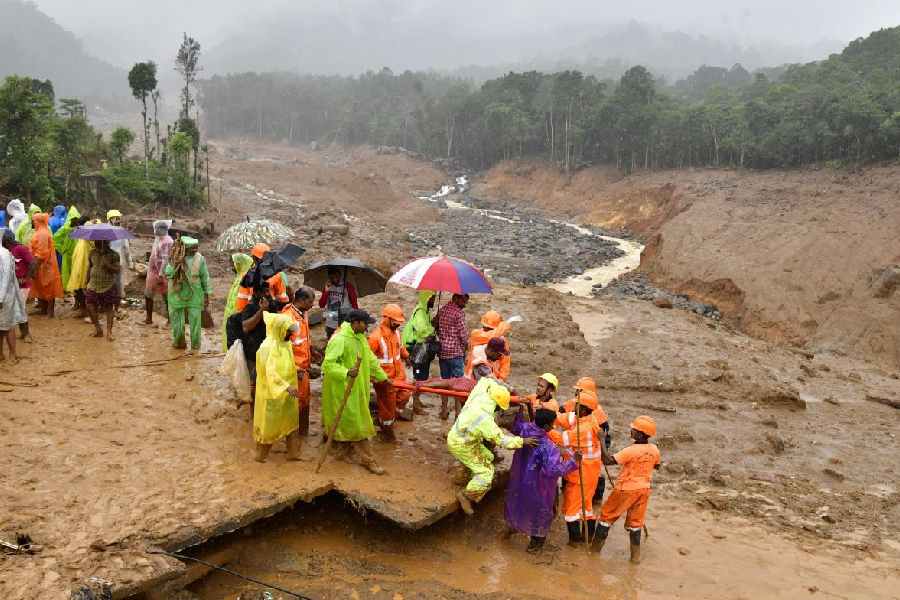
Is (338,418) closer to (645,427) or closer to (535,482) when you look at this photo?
Answer: (535,482)

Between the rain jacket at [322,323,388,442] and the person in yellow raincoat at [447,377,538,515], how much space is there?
84cm

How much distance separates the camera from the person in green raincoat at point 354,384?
18.3 ft

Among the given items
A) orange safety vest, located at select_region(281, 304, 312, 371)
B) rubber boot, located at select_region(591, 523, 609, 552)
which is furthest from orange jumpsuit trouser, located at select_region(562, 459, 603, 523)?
orange safety vest, located at select_region(281, 304, 312, 371)

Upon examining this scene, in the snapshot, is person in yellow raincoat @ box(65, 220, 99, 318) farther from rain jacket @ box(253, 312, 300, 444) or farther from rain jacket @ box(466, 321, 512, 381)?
rain jacket @ box(466, 321, 512, 381)

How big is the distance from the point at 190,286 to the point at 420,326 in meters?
→ 2.96

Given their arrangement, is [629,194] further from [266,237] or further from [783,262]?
[266,237]

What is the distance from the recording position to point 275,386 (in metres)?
5.44

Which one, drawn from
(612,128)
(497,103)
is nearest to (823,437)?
(612,128)

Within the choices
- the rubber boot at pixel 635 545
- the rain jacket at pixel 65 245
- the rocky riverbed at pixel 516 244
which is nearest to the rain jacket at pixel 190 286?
the rain jacket at pixel 65 245

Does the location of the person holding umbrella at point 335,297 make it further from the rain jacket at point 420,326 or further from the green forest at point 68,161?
the green forest at point 68,161

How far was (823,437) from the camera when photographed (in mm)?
9273

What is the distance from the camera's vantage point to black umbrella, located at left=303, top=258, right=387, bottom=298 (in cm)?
742

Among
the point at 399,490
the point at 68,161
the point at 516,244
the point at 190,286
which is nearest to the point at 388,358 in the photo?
the point at 399,490

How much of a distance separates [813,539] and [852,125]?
2864 cm
